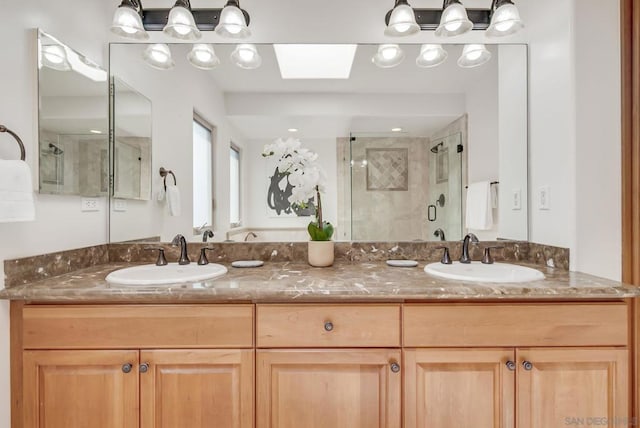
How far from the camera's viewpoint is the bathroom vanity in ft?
3.74

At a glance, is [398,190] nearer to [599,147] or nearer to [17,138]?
[599,147]

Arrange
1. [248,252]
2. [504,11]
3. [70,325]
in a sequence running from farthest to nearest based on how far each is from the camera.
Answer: [248,252] < [504,11] < [70,325]

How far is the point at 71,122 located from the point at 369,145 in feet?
4.61

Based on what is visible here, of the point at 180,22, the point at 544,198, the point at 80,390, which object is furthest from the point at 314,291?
the point at 180,22

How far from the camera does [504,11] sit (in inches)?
58.4

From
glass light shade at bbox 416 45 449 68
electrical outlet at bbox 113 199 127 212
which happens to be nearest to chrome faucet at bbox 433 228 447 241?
glass light shade at bbox 416 45 449 68

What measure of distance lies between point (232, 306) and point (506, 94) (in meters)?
1.74

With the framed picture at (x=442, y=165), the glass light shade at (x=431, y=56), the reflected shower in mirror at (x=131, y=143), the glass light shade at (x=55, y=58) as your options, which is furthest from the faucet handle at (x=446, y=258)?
the glass light shade at (x=55, y=58)

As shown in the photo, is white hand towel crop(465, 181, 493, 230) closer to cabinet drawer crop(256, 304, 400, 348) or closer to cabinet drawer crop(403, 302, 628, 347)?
cabinet drawer crop(403, 302, 628, 347)

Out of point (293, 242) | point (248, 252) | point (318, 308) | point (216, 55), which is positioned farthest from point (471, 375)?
point (216, 55)

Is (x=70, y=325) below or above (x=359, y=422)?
above

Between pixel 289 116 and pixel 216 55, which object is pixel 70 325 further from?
pixel 216 55

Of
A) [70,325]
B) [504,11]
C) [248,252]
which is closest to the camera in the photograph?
[70,325]

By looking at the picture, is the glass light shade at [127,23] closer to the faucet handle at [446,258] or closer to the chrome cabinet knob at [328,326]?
the chrome cabinet knob at [328,326]
